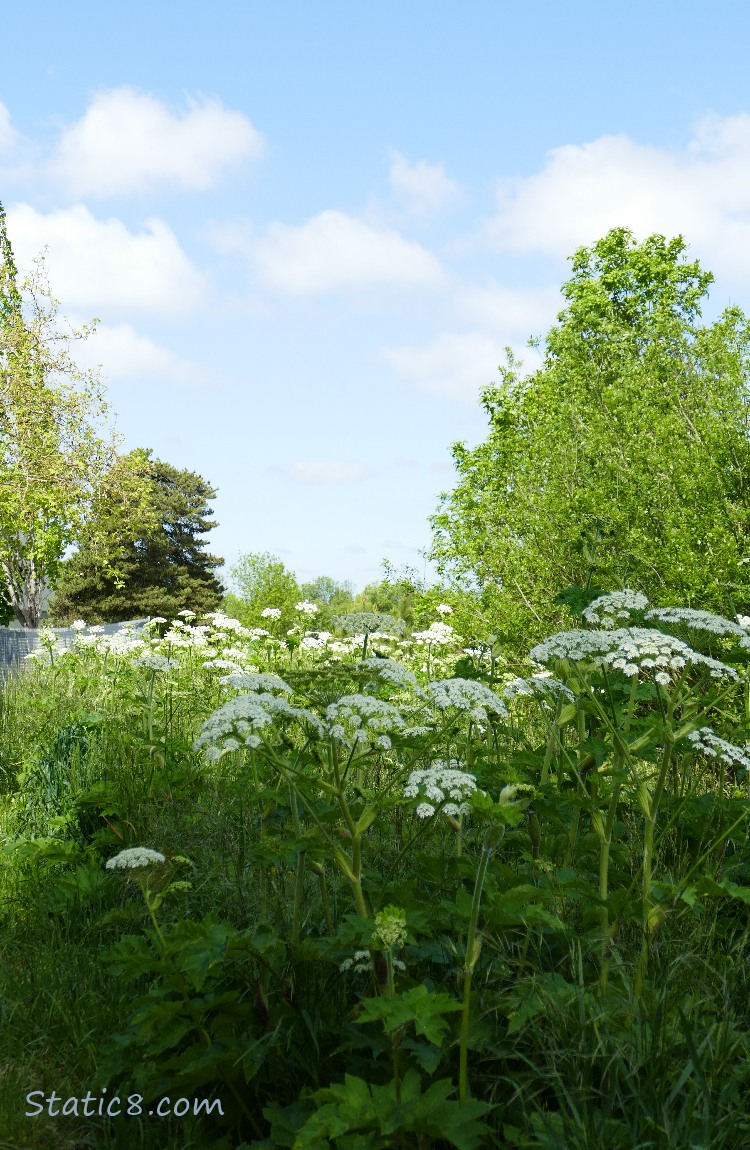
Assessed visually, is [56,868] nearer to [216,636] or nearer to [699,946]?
[699,946]

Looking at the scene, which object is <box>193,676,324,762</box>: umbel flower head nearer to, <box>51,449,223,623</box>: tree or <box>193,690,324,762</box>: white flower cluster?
<box>193,690,324,762</box>: white flower cluster

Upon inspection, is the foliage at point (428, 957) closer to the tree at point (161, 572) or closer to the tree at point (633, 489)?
the tree at point (633, 489)

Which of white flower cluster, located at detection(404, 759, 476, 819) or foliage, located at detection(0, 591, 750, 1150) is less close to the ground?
white flower cluster, located at detection(404, 759, 476, 819)

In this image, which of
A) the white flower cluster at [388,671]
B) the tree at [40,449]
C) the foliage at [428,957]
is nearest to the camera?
the foliage at [428,957]

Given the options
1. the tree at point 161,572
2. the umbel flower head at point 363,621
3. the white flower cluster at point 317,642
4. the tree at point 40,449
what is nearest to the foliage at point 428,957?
the umbel flower head at point 363,621

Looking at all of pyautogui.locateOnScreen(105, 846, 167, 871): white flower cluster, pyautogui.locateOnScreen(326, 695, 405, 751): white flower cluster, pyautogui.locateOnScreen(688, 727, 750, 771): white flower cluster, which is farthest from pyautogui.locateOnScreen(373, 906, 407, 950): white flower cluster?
pyautogui.locateOnScreen(688, 727, 750, 771): white flower cluster

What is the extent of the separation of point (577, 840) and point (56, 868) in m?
2.92

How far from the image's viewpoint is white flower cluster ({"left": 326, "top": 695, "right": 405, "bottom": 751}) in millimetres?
2744

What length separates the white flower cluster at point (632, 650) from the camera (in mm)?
2930

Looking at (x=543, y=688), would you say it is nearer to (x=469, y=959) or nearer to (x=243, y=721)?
(x=243, y=721)

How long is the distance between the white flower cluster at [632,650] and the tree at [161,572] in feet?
109

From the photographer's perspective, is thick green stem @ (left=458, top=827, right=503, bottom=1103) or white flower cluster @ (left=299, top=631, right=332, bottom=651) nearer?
thick green stem @ (left=458, top=827, right=503, bottom=1103)

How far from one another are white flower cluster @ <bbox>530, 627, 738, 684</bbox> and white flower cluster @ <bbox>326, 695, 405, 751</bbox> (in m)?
0.69

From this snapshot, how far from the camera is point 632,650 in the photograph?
2.95 metres
